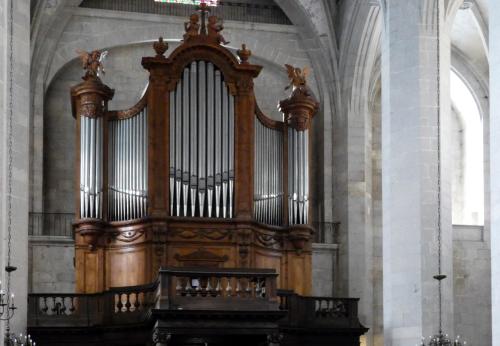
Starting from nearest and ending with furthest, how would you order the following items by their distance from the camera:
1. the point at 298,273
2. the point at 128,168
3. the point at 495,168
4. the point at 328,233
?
the point at 495,168, the point at 128,168, the point at 298,273, the point at 328,233

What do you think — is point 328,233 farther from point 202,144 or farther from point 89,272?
point 89,272

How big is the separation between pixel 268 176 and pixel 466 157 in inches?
387

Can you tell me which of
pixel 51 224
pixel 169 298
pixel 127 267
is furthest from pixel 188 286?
pixel 51 224

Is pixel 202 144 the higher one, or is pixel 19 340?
pixel 202 144

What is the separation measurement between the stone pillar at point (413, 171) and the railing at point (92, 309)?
16.6 feet

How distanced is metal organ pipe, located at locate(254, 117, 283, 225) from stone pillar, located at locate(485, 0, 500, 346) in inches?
316

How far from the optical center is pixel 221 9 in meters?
33.9

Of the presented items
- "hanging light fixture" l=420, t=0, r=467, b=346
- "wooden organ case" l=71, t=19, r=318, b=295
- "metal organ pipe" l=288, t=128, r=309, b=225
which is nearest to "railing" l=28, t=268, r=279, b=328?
"wooden organ case" l=71, t=19, r=318, b=295

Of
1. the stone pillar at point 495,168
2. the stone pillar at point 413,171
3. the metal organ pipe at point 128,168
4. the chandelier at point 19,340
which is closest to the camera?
the stone pillar at point 495,168

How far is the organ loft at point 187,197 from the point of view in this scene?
25.7 metres

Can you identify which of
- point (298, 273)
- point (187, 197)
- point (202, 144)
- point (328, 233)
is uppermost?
point (202, 144)

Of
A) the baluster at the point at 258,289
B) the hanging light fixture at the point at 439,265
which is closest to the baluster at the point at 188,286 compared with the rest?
the baluster at the point at 258,289

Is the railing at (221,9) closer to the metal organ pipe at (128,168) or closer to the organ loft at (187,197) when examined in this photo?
the organ loft at (187,197)

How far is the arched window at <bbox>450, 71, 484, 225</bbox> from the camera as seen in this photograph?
3478 centimetres
